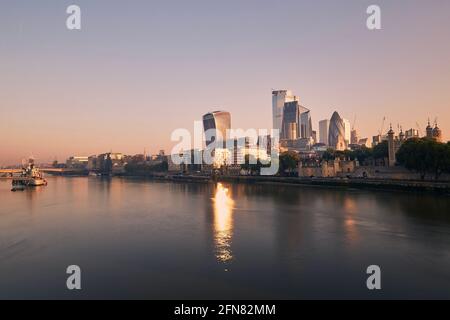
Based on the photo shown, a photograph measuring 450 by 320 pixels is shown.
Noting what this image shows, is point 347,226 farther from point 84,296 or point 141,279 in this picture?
point 84,296

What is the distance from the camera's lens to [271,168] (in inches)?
4466

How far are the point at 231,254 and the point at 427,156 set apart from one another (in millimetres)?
50074

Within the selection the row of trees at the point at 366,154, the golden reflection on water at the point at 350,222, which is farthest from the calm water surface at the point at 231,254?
the row of trees at the point at 366,154

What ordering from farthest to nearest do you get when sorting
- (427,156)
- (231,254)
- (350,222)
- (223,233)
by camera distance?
(427,156), (350,222), (223,233), (231,254)

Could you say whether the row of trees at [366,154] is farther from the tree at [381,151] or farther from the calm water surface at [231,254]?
the calm water surface at [231,254]

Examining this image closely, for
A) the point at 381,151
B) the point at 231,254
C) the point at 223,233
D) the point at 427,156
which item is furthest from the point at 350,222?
the point at 381,151

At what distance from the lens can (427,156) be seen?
59.1 metres

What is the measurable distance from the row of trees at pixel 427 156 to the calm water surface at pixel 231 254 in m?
20.2

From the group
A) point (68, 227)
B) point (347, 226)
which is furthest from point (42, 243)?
point (347, 226)

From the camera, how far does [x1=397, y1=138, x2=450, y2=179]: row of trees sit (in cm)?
5744

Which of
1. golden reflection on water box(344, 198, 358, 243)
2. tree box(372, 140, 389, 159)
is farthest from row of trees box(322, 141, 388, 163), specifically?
golden reflection on water box(344, 198, 358, 243)

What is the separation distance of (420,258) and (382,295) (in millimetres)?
6877

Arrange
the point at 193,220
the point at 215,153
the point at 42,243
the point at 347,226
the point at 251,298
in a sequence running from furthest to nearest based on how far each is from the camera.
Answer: the point at 215,153 → the point at 193,220 → the point at 347,226 → the point at 42,243 → the point at 251,298

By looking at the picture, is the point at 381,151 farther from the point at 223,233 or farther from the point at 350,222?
the point at 223,233
